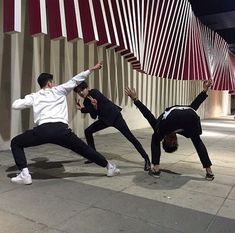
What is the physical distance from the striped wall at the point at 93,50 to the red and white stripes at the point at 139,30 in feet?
0.05

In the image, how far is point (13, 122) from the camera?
7164mm

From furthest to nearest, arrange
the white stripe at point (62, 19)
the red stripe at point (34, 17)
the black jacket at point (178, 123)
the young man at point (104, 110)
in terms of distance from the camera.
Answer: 1. the young man at point (104, 110)
2. the white stripe at point (62, 19)
3. the red stripe at point (34, 17)
4. the black jacket at point (178, 123)

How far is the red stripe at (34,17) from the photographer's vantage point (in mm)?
5133

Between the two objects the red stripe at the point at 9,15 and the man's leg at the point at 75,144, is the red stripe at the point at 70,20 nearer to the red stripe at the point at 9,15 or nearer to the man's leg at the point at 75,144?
the red stripe at the point at 9,15

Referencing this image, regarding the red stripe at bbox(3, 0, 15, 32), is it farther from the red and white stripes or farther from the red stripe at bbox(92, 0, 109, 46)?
the red stripe at bbox(92, 0, 109, 46)

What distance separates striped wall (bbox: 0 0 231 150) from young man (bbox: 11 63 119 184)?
113 centimetres

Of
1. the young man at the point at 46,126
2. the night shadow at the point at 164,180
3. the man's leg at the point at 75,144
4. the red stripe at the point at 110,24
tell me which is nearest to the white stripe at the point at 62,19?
the young man at the point at 46,126

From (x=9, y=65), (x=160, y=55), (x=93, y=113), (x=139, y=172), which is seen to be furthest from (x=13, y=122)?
(x=160, y=55)

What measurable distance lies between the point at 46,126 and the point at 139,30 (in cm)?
496

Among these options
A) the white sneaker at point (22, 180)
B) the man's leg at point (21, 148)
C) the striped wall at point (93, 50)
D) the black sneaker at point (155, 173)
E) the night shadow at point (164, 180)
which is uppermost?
the striped wall at point (93, 50)

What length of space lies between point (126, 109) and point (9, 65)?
569cm

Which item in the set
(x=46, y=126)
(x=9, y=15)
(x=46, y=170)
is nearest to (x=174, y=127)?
(x=46, y=126)

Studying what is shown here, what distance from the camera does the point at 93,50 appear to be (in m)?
9.75

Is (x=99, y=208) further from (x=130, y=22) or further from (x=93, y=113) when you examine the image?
(x=130, y=22)
